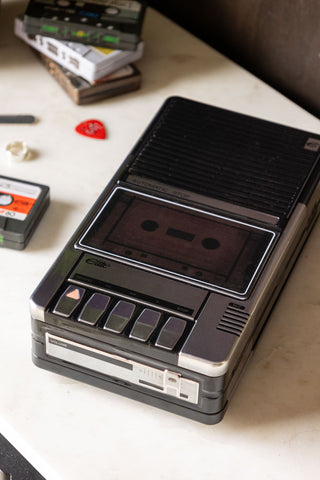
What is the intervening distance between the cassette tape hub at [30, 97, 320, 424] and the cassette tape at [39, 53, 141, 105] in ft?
0.79

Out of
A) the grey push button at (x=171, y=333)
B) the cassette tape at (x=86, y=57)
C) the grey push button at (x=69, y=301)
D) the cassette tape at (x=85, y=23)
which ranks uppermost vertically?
the cassette tape at (x=85, y=23)

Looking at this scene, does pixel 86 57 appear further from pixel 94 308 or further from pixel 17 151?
pixel 94 308

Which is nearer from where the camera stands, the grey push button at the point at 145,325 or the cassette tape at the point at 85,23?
the grey push button at the point at 145,325

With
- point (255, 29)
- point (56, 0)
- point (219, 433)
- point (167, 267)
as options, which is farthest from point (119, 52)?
point (219, 433)

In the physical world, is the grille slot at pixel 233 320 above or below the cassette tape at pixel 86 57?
below

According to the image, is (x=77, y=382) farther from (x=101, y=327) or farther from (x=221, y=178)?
(x=221, y=178)

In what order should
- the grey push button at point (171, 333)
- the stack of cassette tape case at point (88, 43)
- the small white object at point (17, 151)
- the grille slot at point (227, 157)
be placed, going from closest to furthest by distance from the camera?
1. the grey push button at point (171, 333)
2. the grille slot at point (227, 157)
3. the small white object at point (17, 151)
4. the stack of cassette tape case at point (88, 43)

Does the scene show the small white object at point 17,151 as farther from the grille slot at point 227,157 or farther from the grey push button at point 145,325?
the grey push button at point 145,325

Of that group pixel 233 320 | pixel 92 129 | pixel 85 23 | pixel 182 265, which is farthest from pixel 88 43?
pixel 233 320

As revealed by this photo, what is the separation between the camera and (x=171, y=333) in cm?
86

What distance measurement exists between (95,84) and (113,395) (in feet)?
1.95

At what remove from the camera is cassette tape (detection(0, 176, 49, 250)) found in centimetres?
108

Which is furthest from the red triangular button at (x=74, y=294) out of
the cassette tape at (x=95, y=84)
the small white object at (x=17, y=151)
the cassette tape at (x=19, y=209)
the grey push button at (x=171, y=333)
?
the cassette tape at (x=95, y=84)

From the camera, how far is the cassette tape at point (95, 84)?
4.36 feet
